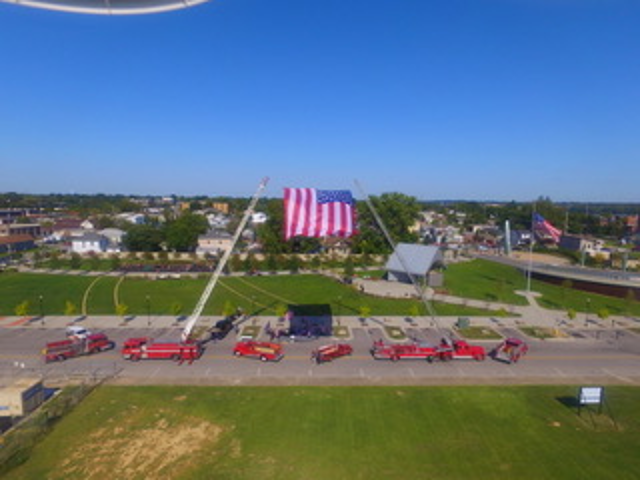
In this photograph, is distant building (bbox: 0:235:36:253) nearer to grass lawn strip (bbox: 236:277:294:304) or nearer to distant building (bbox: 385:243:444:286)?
grass lawn strip (bbox: 236:277:294:304)

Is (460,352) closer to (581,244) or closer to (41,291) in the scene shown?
(41,291)

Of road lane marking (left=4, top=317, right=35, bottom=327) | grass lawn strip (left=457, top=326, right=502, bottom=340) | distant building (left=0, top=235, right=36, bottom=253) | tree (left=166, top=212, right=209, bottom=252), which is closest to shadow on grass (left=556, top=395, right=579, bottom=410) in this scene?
grass lawn strip (left=457, top=326, right=502, bottom=340)

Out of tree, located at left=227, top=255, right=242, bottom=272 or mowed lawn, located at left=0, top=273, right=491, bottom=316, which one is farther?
tree, located at left=227, top=255, right=242, bottom=272

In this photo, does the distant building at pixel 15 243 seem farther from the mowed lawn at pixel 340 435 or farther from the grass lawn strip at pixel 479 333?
the grass lawn strip at pixel 479 333

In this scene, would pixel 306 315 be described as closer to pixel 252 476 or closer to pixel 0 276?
pixel 252 476

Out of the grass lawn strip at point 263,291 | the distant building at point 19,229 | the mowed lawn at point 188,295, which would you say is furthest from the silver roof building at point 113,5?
the distant building at point 19,229
